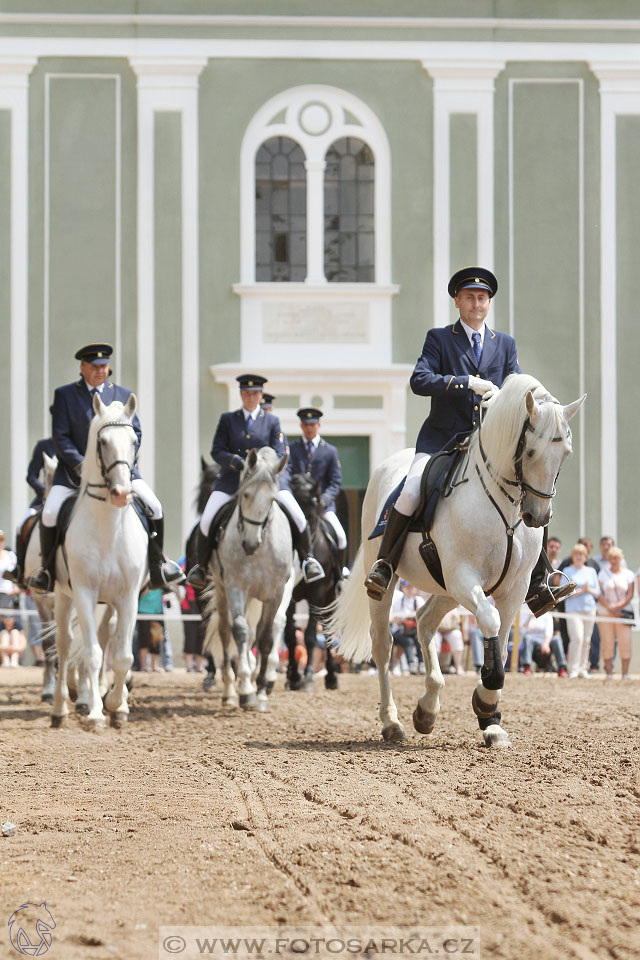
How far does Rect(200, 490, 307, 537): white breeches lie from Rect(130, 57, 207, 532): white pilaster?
1119 centimetres

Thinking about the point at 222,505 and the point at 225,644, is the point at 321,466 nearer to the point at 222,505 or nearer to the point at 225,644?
the point at 225,644

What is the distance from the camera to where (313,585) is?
17.4 m

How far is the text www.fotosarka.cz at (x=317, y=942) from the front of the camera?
4.34m

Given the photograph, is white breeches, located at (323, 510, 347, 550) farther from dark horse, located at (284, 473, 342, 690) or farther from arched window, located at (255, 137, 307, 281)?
arched window, located at (255, 137, 307, 281)

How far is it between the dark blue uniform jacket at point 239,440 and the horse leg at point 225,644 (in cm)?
Answer: 112

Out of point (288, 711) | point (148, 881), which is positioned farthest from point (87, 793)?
point (288, 711)

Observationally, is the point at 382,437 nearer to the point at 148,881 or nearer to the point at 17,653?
the point at 17,653

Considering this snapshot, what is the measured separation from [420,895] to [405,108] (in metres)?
22.5

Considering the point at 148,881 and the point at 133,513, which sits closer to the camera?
the point at 148,881

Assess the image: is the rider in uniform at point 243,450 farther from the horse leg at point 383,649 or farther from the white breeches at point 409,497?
the white breeches at point 409,497

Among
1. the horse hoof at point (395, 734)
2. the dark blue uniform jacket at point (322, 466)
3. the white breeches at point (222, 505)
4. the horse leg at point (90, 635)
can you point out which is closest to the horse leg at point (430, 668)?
the horse hoof at point (395, 734)

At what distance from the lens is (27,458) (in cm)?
2525

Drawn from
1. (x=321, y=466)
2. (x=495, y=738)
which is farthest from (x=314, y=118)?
(x=495, y=738)

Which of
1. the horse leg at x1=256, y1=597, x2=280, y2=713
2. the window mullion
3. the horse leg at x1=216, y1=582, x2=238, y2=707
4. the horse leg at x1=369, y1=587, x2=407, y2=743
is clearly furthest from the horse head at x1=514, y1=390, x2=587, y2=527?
the window mullion
